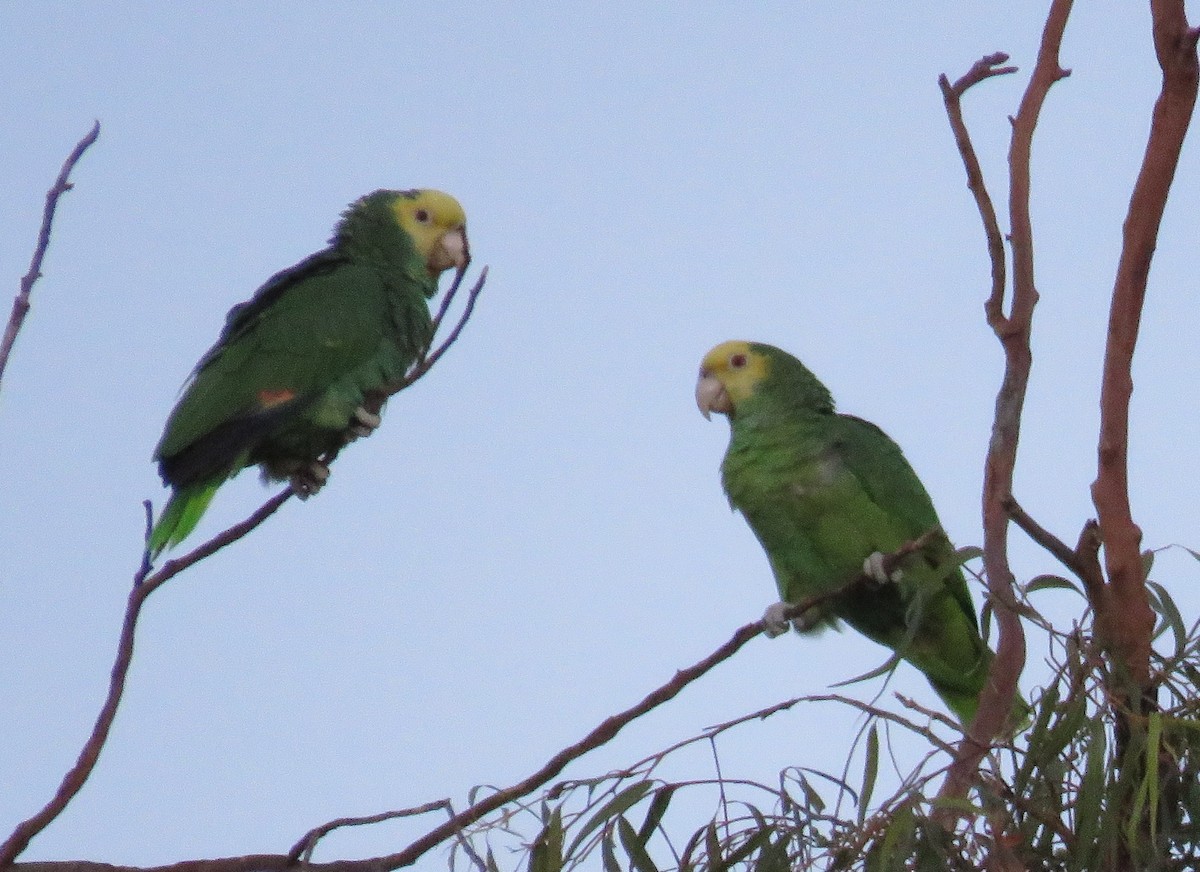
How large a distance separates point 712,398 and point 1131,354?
1728 millimetres

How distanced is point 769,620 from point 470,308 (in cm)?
88

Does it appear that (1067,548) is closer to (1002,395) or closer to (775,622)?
(1002,395)

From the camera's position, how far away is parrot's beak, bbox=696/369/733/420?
3.13m

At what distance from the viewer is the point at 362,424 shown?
2.83 meters

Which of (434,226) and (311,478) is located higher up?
(434,226)

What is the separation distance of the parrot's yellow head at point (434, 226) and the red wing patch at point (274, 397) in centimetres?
62

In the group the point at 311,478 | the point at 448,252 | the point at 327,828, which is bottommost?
the point at 327,828

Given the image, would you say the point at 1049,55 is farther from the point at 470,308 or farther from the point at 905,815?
the point at 905,815

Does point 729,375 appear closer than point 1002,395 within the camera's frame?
No

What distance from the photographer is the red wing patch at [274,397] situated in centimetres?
271

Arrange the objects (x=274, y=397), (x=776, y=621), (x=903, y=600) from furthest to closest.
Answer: (x=274, y=397) → (x=903, y=600) → (x=776, y=621)

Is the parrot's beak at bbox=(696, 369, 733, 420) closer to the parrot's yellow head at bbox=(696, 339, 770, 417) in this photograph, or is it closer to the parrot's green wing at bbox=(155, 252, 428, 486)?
the parrot's yellow head at bbox=(696, 339, 770, 417)

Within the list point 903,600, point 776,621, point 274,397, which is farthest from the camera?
point 274,397

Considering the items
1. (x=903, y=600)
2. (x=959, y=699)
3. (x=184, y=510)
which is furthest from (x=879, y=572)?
(x=184, y=510)
